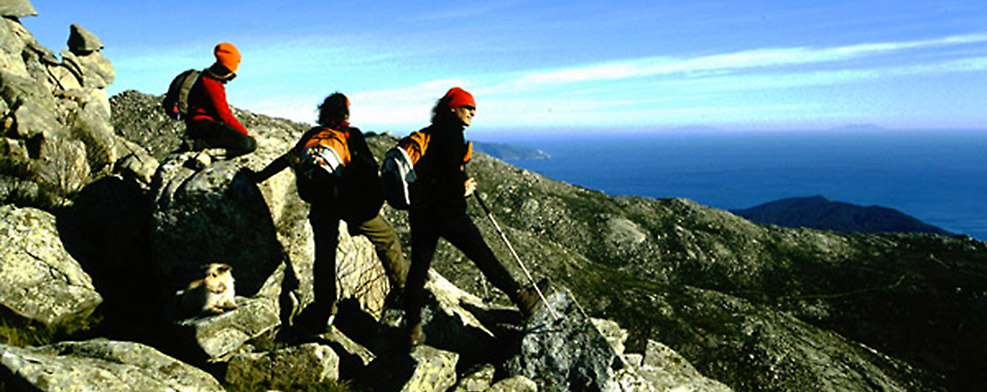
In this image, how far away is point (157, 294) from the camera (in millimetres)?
8914

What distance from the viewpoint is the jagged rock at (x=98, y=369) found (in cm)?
506

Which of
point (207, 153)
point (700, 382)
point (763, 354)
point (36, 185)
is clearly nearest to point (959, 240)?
point (763, 354)

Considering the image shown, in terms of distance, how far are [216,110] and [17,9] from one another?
22381 millimetres

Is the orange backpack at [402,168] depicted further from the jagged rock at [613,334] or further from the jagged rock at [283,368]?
the jagged rock at [613,334]

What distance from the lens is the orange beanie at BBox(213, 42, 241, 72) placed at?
9.11m

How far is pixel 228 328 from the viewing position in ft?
25.0

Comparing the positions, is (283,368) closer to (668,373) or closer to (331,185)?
(331,185)

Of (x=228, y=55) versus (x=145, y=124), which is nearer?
(x=228, y=55)

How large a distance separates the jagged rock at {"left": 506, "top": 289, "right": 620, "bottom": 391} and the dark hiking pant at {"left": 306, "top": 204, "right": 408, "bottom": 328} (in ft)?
10.2

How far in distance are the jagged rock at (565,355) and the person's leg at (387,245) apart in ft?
8.67

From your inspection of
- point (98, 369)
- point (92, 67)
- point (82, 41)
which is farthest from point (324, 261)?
point (82, 41)

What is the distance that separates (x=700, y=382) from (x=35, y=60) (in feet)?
93.5

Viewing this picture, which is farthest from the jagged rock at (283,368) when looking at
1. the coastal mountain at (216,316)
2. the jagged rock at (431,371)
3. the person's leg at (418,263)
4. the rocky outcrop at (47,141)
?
the rocky outcrop at (47,141)

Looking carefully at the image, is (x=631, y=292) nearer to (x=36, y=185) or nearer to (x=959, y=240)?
(x=36, y=185)
